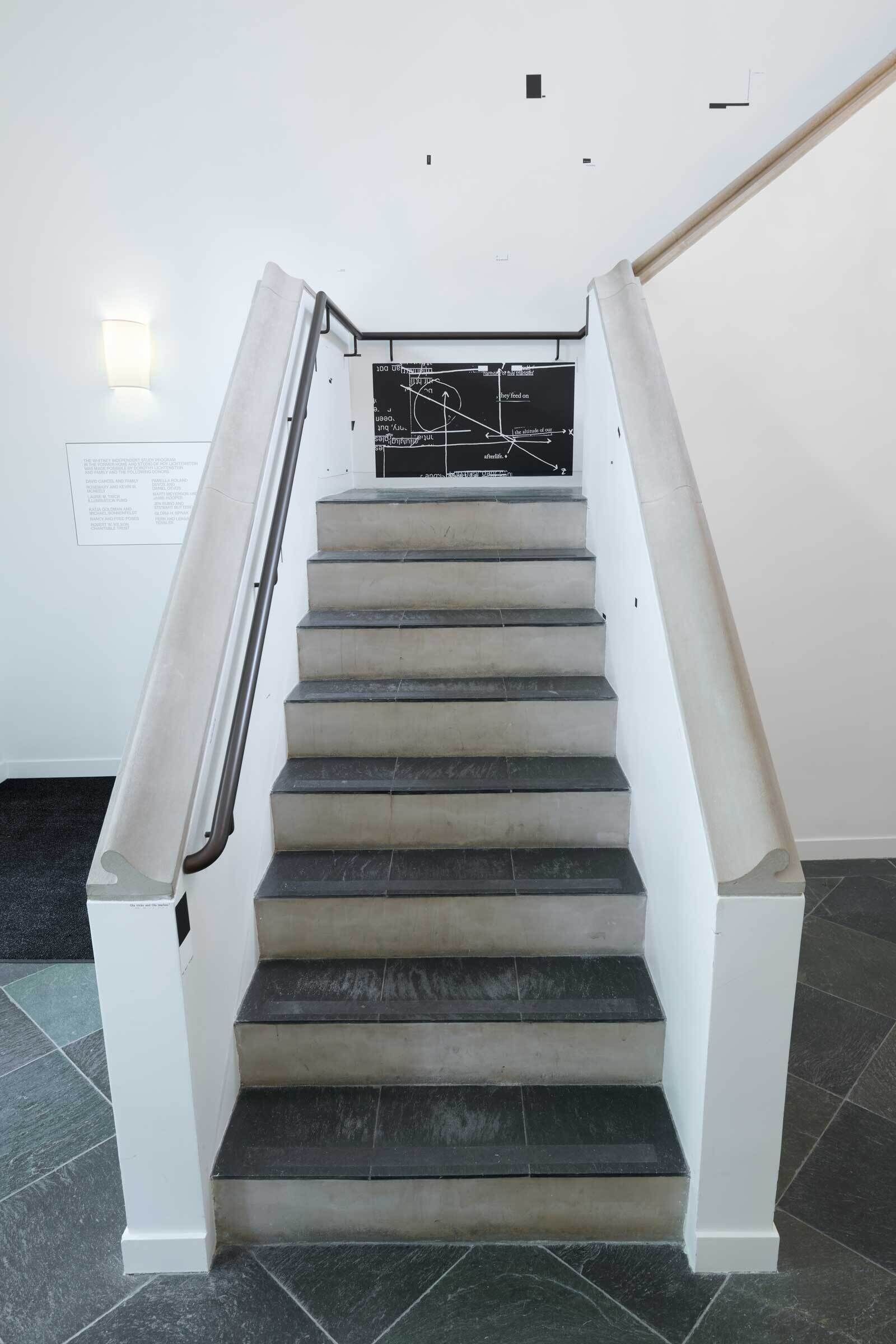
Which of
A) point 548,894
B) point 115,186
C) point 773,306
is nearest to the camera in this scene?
point 548,894

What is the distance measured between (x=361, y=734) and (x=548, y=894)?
2.67 ft

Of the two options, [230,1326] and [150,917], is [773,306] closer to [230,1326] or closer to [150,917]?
[150,917]

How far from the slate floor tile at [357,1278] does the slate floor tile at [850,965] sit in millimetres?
1690

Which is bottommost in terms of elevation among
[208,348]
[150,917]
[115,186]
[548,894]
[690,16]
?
[548,894]

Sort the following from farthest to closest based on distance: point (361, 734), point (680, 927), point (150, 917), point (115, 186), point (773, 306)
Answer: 1. point (115, 186)
2. point (773, 306)
3. point (361, 734)
4. point (680, 927)
5. point (150, 917)

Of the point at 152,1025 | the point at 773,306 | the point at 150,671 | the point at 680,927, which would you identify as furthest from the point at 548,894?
the point at 773,306

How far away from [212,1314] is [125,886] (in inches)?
38.2

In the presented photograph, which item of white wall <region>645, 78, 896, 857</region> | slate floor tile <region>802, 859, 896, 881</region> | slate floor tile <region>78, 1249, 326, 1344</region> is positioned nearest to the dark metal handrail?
slate floor tile <region>78, 1249, 326, 1344</region>

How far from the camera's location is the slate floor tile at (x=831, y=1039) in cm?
252

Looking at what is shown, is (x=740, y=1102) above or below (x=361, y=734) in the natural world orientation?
below

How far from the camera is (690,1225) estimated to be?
6.17ft

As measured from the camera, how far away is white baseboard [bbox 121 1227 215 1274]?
1871mm

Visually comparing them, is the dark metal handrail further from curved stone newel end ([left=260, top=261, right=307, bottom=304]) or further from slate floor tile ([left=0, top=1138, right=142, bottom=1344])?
slate floor tile ([left=0, top=1138, right=142, bottom=1344])

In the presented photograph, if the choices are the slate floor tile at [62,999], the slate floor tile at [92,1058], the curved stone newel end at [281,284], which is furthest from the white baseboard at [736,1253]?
the curved stone newel end at [281,284]
